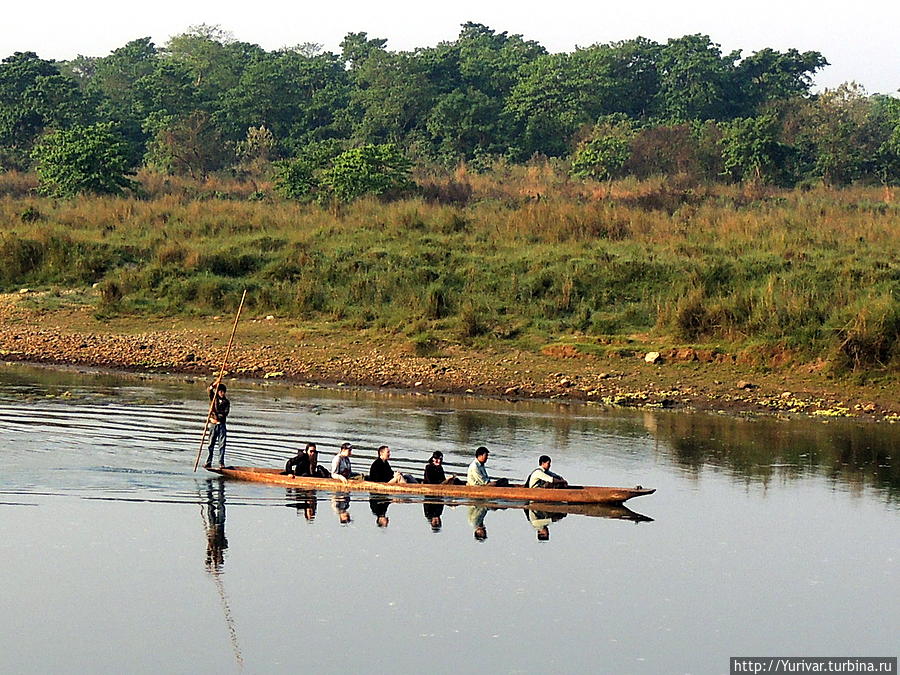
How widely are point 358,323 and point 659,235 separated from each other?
9.94 m

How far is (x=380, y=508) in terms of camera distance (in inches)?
792

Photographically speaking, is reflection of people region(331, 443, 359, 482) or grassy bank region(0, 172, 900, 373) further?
grassy bank region(0, 172, 900, 373)

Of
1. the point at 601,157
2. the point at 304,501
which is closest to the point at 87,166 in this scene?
the point at 601,157

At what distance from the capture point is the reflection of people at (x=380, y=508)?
19250 millimetres

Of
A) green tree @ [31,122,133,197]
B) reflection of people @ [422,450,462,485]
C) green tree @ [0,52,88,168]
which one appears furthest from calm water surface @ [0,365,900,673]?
green tree @ [0,52,88,168]

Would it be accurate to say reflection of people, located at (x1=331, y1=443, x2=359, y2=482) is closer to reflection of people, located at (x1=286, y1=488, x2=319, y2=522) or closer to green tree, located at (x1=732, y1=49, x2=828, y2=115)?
reflection of people, located at (x1=286, y1=488, x2=319, y2=522)

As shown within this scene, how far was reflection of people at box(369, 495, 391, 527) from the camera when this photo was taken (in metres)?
19.2

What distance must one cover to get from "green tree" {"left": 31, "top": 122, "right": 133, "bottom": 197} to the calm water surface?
25.4 metres

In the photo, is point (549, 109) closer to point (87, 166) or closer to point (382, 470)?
point (87, 166)

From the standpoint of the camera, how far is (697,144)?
190 feet

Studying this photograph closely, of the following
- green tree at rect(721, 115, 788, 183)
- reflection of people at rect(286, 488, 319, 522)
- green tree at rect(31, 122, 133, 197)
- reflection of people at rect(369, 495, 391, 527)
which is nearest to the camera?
reflection of people at rect(369, 495, 391, 527)

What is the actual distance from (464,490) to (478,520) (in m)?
0.66

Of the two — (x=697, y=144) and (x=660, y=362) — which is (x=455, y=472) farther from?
(x=697, y=144)

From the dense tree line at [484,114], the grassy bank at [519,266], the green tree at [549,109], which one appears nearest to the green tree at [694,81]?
the dense tree line at [484,114]
